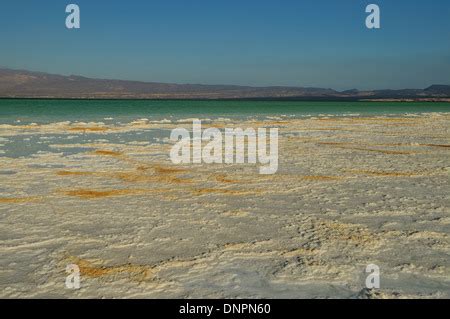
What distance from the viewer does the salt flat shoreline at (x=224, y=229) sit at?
12.4 ft

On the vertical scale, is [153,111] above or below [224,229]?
above

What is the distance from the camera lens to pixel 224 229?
5.22 m

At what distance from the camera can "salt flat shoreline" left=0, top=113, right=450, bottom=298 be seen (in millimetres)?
3768

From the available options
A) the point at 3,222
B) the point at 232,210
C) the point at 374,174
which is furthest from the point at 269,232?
the point at 374,174

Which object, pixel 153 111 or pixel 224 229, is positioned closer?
pixel 224 229

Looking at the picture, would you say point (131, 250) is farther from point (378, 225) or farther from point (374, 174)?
point (374, 174)

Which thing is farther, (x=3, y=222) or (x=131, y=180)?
(x=131, y=180)

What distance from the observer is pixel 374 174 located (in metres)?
8.45

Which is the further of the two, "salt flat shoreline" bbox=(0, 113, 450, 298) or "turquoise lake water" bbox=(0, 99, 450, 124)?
"turquoise lake water" bbox=(0, 99, 450, 124)

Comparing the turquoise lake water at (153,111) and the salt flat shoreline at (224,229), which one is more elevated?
the turquoise lake water at (153,111)

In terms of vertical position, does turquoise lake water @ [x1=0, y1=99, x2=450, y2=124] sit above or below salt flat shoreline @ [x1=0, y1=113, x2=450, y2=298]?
above

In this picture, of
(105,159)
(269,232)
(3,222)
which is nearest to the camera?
(269,232)

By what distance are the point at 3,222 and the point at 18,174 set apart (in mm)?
3378
